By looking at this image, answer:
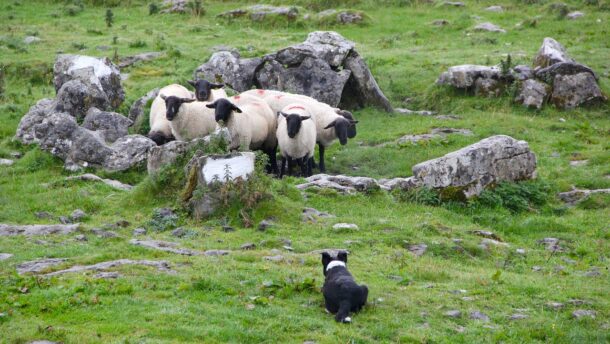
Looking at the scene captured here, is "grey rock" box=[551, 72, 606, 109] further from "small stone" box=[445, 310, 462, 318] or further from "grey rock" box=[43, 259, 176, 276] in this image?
"grey rock" box=[43, 259, 176, 276]

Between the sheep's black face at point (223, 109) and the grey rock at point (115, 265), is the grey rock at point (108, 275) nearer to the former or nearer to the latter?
the grey rock at point (115, 265)

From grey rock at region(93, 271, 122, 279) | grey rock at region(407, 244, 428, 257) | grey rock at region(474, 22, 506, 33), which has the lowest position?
grey rock at region(407, 244, 428, 257)

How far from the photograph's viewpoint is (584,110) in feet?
86.0

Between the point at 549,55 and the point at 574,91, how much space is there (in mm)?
1597

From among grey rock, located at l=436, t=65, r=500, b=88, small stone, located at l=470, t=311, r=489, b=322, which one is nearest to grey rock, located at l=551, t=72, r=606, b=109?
grey rock, located at l=436, t=65, r=500, b=88

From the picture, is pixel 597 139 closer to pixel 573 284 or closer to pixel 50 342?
pixel 573 284

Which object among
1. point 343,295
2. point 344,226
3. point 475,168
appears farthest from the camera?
point 475,168

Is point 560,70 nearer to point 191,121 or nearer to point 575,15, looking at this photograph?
point 575,15

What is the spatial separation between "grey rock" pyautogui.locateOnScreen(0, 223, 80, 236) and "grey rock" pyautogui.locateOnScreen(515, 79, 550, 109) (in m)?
15.6

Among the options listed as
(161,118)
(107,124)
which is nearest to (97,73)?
(107,124)

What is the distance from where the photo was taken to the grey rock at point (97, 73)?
80.7 feet

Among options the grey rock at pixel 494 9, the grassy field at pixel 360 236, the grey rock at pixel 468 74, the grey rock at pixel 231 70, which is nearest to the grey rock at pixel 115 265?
the grassy field at pixel 360 236

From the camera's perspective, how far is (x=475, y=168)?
725 inches

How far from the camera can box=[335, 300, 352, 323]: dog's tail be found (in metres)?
10.4
